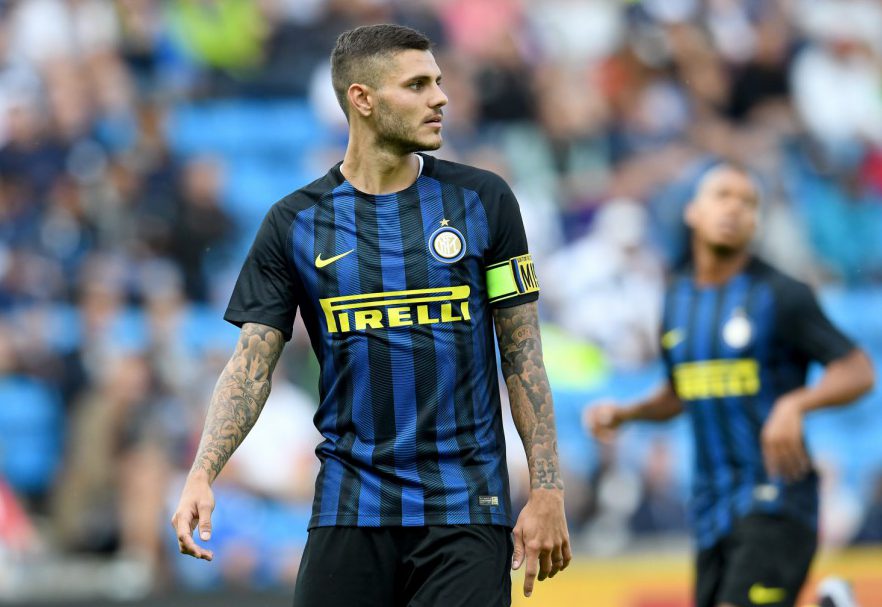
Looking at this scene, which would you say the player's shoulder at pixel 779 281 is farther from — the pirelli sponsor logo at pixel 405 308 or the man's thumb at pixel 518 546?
the man's thumb at pixel 518 546

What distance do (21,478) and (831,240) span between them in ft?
22.9

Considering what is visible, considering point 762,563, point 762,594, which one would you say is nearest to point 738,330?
point 762,563

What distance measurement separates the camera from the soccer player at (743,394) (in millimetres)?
5629

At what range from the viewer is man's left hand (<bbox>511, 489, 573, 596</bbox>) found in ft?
12.8

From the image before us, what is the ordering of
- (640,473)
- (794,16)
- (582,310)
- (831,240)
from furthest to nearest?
(794,16), (831,240), (582,310), (640,473)

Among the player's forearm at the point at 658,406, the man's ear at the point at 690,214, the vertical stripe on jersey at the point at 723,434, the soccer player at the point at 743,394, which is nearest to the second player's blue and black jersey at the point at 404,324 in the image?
the soccer player at the point at 743,394

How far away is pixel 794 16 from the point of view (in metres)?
13.5

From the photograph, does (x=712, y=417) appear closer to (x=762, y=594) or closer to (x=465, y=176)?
(x=762, y=594)

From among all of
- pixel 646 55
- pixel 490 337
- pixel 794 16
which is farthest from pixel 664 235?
pixel 490 337

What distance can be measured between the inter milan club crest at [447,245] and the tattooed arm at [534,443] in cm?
21

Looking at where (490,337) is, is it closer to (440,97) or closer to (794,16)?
(440,97)

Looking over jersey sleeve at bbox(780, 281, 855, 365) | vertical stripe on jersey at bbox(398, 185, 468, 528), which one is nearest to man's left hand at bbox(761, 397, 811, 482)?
jersey sleeve at bbox(780, 281, 855, 365)

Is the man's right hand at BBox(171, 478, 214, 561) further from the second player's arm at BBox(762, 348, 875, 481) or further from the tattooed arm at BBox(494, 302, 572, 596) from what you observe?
the second player's arm at BBox(762, 348, 875, 481)

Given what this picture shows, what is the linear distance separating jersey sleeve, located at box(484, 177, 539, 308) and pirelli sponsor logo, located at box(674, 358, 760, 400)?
2.03 meters
